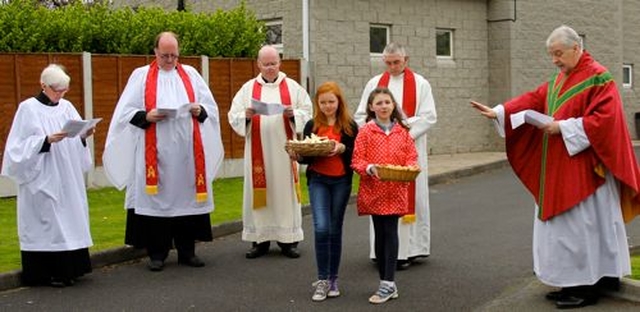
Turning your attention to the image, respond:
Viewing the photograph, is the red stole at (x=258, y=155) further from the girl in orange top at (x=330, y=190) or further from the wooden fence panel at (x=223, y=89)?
the wooden fence panel at (x=223, y=89)

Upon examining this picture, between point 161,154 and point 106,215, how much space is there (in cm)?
358

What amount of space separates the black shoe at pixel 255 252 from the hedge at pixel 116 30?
6.81 m

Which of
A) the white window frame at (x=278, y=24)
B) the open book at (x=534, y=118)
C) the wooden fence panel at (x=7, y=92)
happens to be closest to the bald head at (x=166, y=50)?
the open book at (x=534, y=118)

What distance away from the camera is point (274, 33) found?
19828mm

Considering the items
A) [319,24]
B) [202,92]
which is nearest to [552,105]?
[202,92]

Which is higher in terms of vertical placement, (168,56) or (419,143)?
(168,56)

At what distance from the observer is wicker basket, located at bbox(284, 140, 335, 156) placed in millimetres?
7645

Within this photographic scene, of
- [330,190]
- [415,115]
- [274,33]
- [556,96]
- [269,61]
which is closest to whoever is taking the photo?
[556,96]

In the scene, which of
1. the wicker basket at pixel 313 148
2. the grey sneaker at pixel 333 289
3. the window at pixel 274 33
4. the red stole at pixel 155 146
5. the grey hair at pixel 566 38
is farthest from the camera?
the window at pixel 274 33

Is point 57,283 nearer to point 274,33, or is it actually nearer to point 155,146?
point 155,146

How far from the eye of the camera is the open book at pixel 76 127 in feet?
26.6

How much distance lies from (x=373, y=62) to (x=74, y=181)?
12.3 metres

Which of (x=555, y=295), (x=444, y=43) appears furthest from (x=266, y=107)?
(x=444, y=43)

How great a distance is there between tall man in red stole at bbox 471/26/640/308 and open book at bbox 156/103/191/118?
3.64 metres
